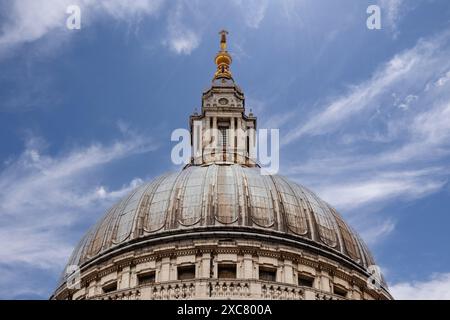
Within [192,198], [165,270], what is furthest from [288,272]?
[192,198]

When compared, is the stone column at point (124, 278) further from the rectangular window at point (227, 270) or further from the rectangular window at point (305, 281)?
the rectangular window at point (305, 281)

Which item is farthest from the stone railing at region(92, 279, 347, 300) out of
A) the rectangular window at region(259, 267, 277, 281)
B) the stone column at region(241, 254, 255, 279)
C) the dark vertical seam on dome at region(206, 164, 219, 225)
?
the dark vertical seam on dome at region(206, 164, 219, 225)

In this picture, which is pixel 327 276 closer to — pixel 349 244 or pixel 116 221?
pixel 349 244

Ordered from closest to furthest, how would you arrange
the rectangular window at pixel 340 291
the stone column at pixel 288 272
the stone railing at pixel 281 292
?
the stone railing at pixel 281 292, the stone column at pixel 288 272, the rectangular window at pixel 340 291

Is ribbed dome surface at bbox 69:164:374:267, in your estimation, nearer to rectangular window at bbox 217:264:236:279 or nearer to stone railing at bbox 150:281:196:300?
rectangular window at bbox 217:264:236:279

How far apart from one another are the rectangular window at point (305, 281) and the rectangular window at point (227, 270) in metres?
4.01

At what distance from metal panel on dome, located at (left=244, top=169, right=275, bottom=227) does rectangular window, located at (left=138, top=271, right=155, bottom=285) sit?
733 centimetres

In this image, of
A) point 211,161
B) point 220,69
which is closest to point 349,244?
point 211,161

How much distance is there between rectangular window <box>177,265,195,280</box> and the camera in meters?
55.2

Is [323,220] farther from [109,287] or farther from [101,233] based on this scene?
[109,287]

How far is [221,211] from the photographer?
2327 inches

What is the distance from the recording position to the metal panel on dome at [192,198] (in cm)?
5869

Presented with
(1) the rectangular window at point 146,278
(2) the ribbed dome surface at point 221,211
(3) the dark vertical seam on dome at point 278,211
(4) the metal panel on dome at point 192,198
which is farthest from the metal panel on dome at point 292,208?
(1) the rectangular window at point 146,278
